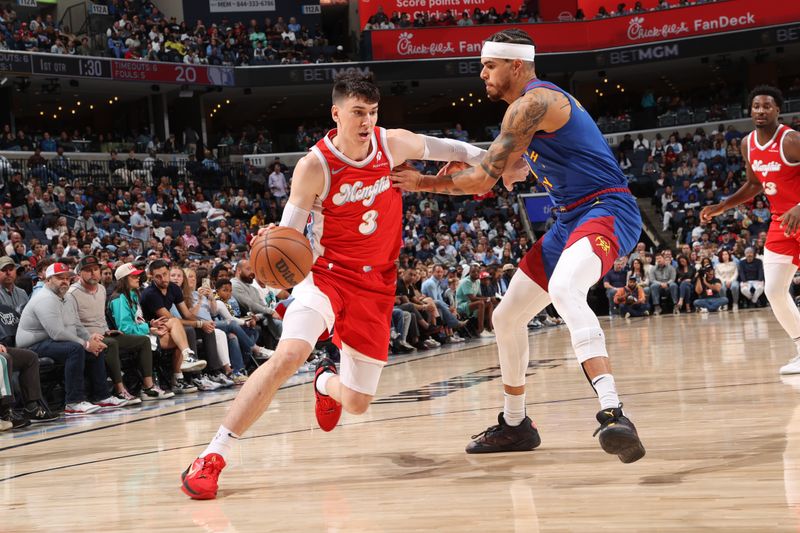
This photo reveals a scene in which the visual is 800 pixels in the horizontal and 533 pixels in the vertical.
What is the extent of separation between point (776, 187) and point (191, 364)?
557 cm

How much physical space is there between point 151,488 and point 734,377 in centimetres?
457

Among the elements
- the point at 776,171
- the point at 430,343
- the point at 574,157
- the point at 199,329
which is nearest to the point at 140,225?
the point at 430,343

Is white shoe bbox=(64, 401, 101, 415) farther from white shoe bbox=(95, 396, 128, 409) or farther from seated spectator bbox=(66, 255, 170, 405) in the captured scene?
seated spectator bbox=(66, 255, 170, 405)

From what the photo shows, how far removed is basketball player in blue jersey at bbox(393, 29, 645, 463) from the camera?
4.09 m

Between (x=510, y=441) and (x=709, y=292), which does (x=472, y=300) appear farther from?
(x=510, y=441)

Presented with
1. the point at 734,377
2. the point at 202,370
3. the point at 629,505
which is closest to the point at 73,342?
the point at 202,370

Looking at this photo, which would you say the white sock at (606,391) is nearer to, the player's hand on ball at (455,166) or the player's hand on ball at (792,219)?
the player's hand on ball at (455,166)

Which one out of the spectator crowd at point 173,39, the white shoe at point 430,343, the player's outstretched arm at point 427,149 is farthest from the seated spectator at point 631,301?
the spectator crowd at point 173,39

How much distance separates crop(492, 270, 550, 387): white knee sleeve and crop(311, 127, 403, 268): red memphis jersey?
2.13ft

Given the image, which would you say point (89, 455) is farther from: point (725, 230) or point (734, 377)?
point (725, 230)

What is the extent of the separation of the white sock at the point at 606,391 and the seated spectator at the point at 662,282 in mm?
14576

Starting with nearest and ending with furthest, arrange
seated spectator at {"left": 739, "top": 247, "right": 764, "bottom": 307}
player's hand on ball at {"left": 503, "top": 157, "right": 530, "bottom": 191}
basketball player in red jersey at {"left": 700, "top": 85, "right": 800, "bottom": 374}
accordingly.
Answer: player's hand on ball at {"left": 503, "top": 157, "right": 530, "bottom": 191} → basketball player in red jersey at {"left": 700, "top": 85, "right": 800, "bottom": 374} → seated spectator at {"left": 739, "top": 247, "right": 764, "bottom": 307}

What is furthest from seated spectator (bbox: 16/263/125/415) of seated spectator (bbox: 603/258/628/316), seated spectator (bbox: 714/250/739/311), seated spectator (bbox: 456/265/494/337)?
seated spectator (bbox: 714/250/739/311)

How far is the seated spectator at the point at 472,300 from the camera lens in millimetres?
14953
